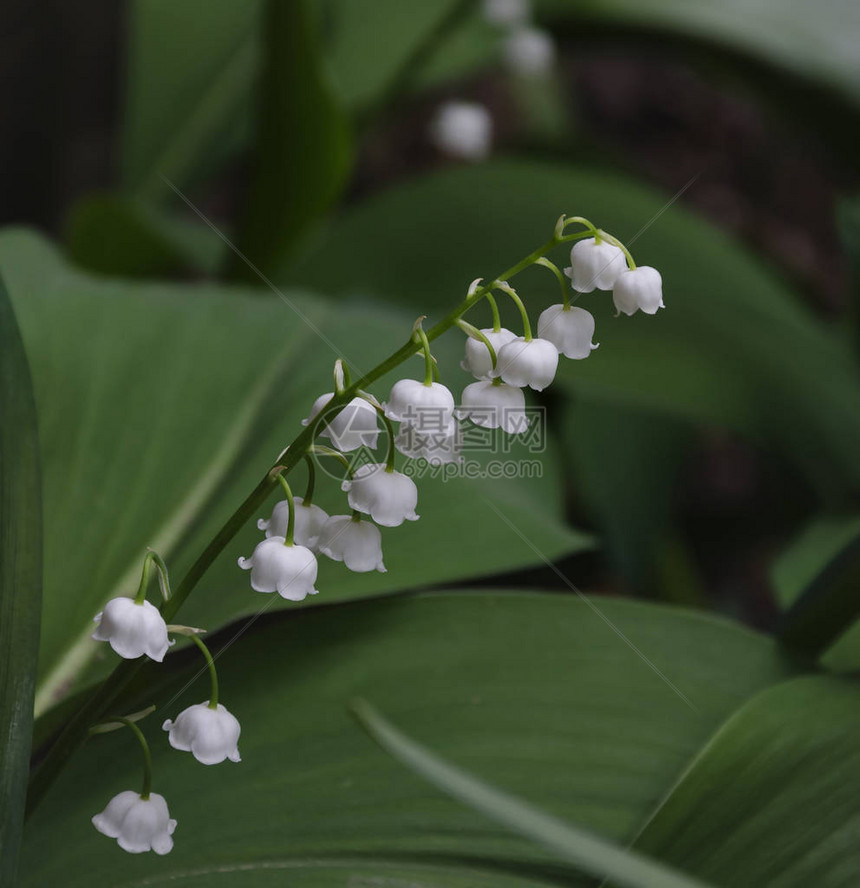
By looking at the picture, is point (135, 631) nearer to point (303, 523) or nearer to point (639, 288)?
point (303, 523)

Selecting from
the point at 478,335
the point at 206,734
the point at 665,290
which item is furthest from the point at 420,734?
the point at 665,290

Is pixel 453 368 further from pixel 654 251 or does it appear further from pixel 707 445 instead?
pixel 707 445

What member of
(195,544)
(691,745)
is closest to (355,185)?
(195,544)

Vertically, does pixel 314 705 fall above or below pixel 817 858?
below

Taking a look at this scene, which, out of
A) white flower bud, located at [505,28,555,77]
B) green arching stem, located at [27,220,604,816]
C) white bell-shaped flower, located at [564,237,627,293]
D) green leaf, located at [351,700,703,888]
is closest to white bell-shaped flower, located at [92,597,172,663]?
green arching stem, located at [27,220,604,816]

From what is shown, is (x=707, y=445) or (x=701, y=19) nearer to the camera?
(x=701, y=19)

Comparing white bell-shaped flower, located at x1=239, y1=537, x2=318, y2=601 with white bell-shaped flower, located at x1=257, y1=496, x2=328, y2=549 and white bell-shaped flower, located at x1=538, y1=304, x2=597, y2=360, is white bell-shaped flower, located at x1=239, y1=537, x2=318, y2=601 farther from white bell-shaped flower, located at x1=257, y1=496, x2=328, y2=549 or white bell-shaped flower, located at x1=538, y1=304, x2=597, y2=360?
white bell-shaped flower, located at x1=538, y1=304, x2=597, y2=360
